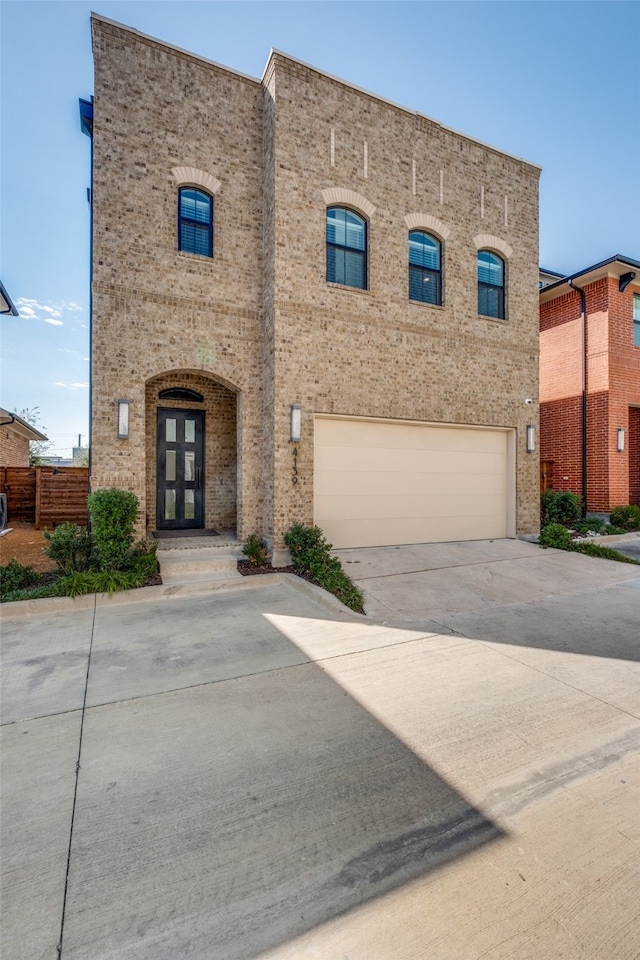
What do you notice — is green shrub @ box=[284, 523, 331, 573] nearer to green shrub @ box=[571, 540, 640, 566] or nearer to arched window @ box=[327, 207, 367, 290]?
arched window @ box=[327, 207, 367, 290]

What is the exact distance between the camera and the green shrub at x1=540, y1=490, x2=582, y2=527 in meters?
10.9

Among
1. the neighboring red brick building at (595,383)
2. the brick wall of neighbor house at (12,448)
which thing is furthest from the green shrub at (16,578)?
the brick wall of neighbor house at (12,448)

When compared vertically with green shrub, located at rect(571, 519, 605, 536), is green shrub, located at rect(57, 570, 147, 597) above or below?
below

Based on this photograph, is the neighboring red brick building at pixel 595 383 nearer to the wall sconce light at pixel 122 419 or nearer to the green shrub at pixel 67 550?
the wall sconce light at pixel 122 419

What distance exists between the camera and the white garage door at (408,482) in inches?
334

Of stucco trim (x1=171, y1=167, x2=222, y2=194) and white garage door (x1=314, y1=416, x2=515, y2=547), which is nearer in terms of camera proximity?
stucco trim (x1=171, y1=167, x2=222, y2=194)

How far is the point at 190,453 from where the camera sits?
30.1 ft

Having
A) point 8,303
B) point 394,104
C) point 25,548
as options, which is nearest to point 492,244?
point 394,104

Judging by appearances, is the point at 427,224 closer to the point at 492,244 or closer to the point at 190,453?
the point at 492,244

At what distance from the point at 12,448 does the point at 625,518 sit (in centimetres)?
2321

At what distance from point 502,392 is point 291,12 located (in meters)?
7.97

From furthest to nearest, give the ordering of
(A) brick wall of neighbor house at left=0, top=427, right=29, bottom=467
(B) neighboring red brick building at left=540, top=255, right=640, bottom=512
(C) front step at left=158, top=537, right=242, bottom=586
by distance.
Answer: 1. (A) brick wall of neighbor house at left=0, top=427, right=29, bottom=467
2. (B) neighboring red brick building at left=540, top=255, right=640, bottom=512
3. (C) front step at left=158, top=537, right=242, bottom=586

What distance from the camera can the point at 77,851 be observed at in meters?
2.06

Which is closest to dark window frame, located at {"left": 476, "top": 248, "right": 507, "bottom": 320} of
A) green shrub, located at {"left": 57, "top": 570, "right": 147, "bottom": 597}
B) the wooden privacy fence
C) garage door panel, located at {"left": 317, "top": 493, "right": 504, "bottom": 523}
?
garage door panel, located at {"left": 317, "top": 493, "right": 504, "bottom": 523}
